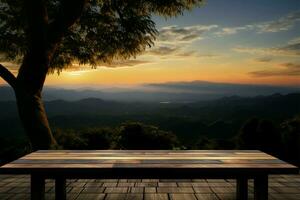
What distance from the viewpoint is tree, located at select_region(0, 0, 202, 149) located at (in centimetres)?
952

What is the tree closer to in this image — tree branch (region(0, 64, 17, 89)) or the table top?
tree branch (region(0, 64, 17, 89))

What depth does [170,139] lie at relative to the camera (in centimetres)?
917

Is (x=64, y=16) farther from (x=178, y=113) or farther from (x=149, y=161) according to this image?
(x=178, y=113)

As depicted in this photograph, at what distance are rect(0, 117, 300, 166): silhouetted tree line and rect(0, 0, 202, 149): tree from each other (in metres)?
0.69

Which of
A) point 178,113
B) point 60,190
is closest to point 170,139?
point 60,190

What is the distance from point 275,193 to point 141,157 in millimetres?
2793

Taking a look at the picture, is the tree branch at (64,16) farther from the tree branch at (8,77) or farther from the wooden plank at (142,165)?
the wooden plank at (142,165)

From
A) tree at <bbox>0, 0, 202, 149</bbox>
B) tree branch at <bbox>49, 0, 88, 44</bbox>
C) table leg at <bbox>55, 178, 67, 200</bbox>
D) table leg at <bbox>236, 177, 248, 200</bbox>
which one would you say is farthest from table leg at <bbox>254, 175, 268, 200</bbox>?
tree branch at <bbox>49, 0, 88, 44</bbox>

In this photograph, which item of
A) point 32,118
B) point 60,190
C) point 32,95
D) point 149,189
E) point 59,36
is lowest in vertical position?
point 149,189

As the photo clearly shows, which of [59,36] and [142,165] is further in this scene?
[59,36]

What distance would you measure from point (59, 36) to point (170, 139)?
385cm

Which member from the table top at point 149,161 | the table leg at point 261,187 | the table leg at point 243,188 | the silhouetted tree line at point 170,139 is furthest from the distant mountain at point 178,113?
the table leg at point 261,187

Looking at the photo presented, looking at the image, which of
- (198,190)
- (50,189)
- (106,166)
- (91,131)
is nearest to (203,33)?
(91,131)

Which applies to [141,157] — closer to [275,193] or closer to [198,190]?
[198,190]
